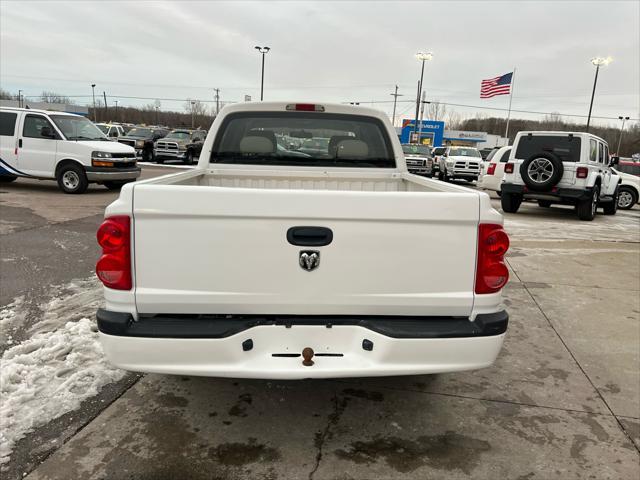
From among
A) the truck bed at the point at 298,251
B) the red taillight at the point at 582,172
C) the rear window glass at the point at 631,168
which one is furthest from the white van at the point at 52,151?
the rear window glass at the point at 631,168

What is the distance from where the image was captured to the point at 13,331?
4160mm

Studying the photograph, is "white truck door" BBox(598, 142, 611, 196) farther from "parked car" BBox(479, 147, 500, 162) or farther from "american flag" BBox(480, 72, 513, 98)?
"american flag" BBox(480, 72, 513, 98)

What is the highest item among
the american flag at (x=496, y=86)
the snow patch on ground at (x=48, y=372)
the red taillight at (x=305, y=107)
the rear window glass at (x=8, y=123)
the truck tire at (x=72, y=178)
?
the american flag at (x=496, y=86)

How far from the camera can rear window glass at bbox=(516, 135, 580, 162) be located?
11883mm

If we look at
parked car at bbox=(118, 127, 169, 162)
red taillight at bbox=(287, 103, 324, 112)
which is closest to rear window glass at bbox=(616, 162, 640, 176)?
parked car at bbox=(118, 127, 169, 162)

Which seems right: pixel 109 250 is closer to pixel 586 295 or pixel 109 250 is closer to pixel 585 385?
pixel 585 385

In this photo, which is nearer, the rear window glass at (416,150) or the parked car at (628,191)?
the parked car at (628,191)

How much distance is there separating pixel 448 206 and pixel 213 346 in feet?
4.46

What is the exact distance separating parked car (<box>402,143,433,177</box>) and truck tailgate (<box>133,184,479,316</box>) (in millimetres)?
21164

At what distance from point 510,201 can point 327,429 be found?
11.5 metres

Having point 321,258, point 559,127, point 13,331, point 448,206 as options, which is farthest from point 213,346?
point 559,127

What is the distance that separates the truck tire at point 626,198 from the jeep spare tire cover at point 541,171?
734 centimetres

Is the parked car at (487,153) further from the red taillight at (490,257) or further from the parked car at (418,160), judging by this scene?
the red taillight at (490,257)

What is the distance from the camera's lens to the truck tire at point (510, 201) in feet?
42.6
